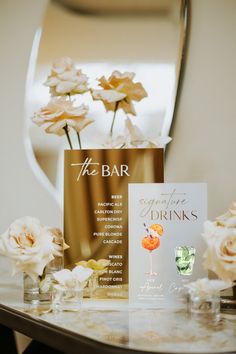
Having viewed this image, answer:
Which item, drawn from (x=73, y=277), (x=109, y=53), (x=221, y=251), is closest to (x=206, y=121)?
(x=109, y=53)

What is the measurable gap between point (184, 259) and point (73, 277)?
10.8 inches

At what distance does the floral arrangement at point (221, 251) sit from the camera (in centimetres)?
115

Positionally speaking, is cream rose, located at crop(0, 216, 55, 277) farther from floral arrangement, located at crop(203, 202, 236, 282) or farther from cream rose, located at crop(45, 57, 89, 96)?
cream rose, located at crop(45, 57, 89, 96)

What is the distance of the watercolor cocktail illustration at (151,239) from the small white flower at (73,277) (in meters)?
0.15

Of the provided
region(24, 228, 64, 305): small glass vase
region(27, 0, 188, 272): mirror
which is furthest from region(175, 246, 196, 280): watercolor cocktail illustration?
region(27, 0, 188, 272): mirror

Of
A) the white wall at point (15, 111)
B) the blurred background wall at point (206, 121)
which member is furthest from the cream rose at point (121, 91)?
the white wall at point (15, 111)

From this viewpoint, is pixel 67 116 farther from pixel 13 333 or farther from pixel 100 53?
pixel 13 333

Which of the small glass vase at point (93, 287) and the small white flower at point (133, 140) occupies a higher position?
the small white flower at point (133, 140)

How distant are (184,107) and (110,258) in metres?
0.54

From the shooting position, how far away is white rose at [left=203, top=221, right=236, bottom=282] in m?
1.15

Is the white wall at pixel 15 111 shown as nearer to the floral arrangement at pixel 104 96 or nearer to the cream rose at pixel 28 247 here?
the floral arrangement at pixel 104 96

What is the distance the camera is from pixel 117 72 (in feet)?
5.40

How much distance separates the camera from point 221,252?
3.79ft

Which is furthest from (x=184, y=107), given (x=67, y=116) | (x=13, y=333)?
(x=13, y=333)
